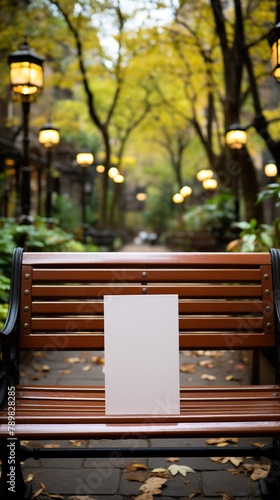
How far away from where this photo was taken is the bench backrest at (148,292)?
9.09 ft

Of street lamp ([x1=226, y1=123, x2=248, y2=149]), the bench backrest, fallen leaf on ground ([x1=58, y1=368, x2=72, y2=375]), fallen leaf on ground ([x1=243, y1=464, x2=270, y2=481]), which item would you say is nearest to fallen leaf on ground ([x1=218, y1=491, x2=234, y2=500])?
fallen leaf on ground ([x1=243, y1=464, x2=270, y2=481])

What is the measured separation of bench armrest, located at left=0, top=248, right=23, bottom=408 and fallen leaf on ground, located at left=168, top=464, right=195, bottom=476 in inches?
41.7

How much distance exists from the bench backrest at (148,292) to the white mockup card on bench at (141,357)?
1.38 ft

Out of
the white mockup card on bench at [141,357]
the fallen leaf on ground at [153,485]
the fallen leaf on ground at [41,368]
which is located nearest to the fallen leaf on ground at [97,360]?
the fallen leaf on ground at [41,368]

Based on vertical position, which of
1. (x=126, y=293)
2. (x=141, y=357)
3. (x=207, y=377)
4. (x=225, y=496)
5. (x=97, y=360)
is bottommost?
(x=225, y=496)

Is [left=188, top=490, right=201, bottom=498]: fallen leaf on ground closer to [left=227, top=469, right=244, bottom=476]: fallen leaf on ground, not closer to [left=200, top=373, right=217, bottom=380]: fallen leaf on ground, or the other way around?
[left=227, top=469, right=244, bottom=476]: fallen leaf on ground

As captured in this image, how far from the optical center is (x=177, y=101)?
72.7 ft

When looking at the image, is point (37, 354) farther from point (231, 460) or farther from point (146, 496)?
point (146, 496)

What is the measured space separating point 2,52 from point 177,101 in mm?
7639

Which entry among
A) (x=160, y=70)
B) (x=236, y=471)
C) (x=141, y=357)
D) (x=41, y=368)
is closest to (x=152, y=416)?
(x=141, y=357)

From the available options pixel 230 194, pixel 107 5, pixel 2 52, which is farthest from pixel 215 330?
pixel 2 52

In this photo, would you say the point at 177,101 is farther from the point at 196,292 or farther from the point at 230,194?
the point at 196,292

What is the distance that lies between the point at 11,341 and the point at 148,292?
2.58ft

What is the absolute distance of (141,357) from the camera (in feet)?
7.64
